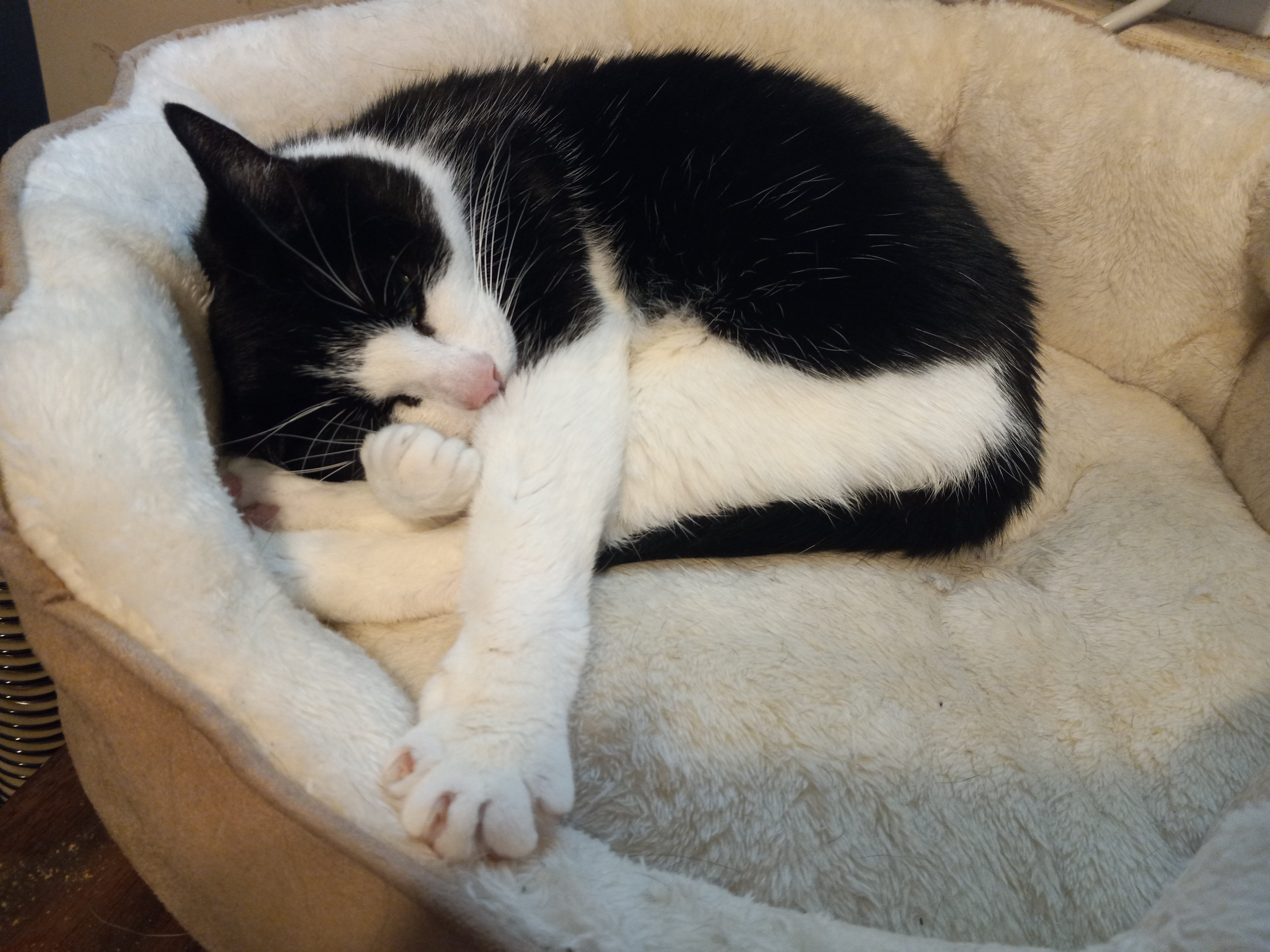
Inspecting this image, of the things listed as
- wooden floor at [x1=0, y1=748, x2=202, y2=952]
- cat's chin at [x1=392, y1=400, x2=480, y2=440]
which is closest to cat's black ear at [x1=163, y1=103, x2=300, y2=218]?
cat's chin at [x1=392, y1=400, x2=480, y2=440]

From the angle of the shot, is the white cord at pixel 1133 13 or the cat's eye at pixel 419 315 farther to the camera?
the white cord at pixel 1133 13

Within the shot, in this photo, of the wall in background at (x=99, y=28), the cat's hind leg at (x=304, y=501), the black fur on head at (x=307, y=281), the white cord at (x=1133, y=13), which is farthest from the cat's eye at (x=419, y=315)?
the white cord at (x=1133, y=13)

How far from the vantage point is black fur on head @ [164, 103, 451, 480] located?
90cm

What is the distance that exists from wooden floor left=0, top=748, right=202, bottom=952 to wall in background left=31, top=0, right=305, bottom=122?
1.64 m

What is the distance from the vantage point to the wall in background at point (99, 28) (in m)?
1.84

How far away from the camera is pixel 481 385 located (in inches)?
35.3

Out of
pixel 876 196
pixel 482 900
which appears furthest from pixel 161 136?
pixel 482 900

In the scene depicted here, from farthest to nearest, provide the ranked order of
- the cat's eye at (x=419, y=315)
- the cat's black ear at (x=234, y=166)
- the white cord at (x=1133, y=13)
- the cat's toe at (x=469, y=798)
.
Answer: the white cord at (x=1133, y=13)
the cat's eye at (x=419, y=315)
the cat's black ear at (x=234, y=166)
the cat's toe at (x=469, y=798)

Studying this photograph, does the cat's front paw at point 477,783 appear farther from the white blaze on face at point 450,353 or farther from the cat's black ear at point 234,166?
the cat's black ear at point 234,166

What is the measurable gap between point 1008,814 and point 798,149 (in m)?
0.87

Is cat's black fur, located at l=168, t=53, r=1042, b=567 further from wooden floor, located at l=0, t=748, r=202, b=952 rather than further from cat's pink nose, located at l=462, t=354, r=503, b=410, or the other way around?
wooden floor, located at l=0, t=748, r=202, b=952

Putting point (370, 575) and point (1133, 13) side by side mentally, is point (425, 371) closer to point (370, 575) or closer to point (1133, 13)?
point (370, 575)

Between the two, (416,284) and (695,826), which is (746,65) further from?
(695,826)

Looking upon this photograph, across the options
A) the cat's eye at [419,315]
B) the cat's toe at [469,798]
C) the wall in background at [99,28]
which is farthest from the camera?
the wall in background at [99,28]
